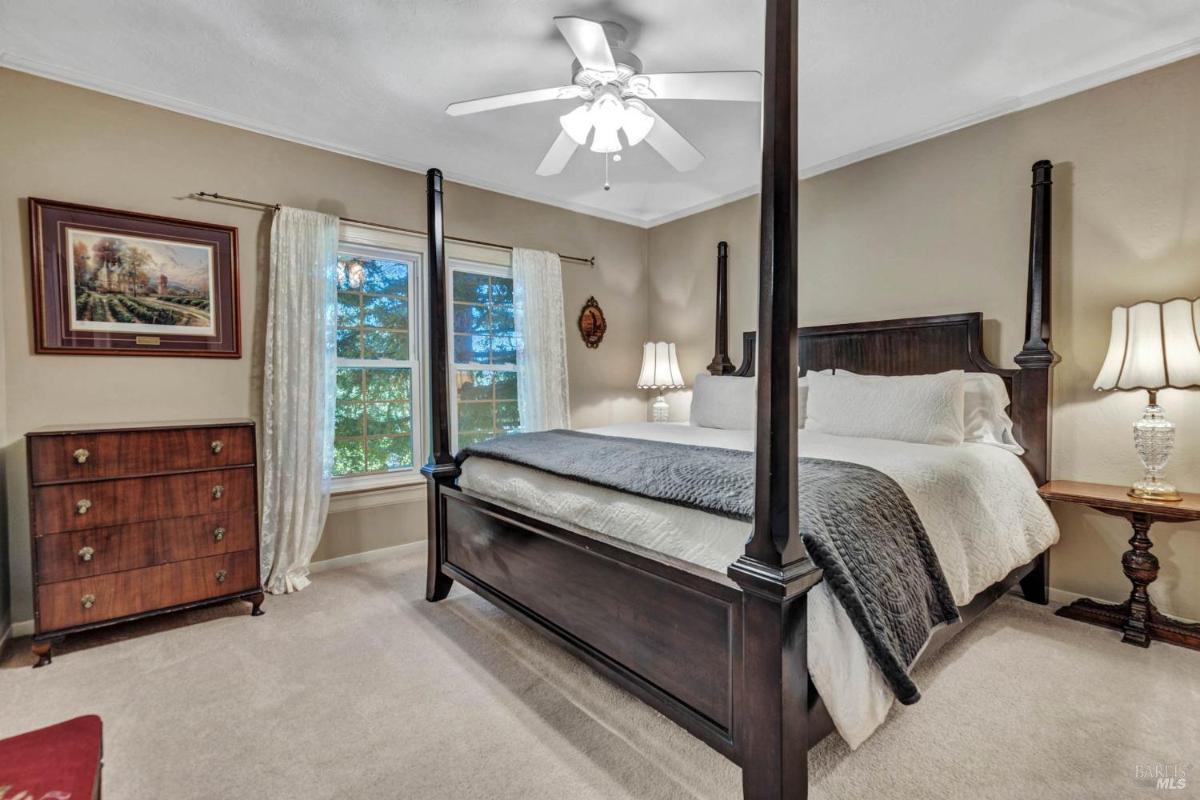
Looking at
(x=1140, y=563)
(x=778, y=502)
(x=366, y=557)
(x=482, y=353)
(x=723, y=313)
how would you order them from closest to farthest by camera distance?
(x=778, y=502), (x=1140, y=563), (x=366, y=557), (x=482, y=353), (x=723, y=313)

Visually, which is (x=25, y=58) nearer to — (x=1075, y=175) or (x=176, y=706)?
(x=176, y=706)

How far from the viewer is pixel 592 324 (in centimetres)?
454

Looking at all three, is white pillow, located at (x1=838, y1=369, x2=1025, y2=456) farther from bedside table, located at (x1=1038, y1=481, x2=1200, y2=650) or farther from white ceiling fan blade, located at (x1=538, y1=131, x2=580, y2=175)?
white ceiling fan blade, located at (x1=538, y1=131, x2=580, y2=175)

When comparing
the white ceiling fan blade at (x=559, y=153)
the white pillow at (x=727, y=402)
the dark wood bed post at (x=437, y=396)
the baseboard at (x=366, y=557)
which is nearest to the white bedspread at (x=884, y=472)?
the dark wood bed post at (x=437, y=396)

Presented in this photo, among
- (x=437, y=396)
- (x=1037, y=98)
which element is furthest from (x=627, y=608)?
(x=1037, y=98)

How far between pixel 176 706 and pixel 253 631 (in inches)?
23.4

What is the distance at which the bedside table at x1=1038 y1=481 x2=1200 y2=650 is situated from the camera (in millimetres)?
2211

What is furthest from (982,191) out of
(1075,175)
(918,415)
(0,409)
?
(0,409)

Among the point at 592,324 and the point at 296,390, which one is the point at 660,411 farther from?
the point at 296,390

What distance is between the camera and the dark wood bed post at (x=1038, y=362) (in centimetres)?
266

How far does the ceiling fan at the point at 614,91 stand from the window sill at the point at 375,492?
7.47 ft

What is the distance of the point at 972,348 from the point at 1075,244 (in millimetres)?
635

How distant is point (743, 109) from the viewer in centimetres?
284

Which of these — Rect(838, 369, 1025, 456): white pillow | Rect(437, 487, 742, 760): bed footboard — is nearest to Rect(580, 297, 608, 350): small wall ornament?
Rect(437, 487, 742, 760): bed footboard
